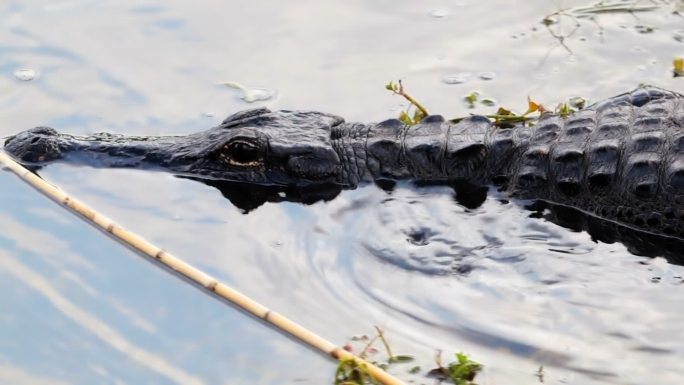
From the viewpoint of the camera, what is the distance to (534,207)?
6.10 meters

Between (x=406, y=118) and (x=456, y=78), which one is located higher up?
(x=456, y=78)

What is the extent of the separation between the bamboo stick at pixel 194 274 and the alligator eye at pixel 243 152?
3.09 feet

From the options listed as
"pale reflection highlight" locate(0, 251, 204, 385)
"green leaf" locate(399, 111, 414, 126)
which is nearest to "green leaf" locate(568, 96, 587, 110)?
"green leaf" locate(399, 111, 414, 126)

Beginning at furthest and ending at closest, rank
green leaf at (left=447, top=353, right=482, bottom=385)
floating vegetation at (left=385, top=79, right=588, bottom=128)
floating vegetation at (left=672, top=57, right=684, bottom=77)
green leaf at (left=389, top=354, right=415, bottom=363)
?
1. floating vegetation at (left=672, top=57, right=684, bottom=77)
2. floating vegetation at (left=385, top=79, right=588, bottom=128)
3. green leaf at (left=389, top=354, right=415, bottom=363)
4. green leaf at (left=447, top=353, right=482, bottom=385)

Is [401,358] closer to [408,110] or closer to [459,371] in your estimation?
[459,371]

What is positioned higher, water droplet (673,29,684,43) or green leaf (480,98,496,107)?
water droplet (673,29,684,43)

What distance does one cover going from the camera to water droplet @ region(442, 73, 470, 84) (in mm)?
7348

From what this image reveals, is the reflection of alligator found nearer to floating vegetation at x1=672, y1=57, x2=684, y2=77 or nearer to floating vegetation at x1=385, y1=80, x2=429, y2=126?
floating vegetation at x1=385, y1=80, x2=429, y2=126

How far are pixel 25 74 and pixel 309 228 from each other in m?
2.61

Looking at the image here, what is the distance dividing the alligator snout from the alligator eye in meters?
1.00

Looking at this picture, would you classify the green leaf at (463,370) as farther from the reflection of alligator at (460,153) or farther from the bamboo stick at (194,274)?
the reflection of alligator at (460,153)

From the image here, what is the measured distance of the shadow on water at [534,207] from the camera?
19.0 feet

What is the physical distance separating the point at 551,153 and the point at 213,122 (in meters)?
2.14

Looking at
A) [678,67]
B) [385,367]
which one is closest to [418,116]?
[678,67]
